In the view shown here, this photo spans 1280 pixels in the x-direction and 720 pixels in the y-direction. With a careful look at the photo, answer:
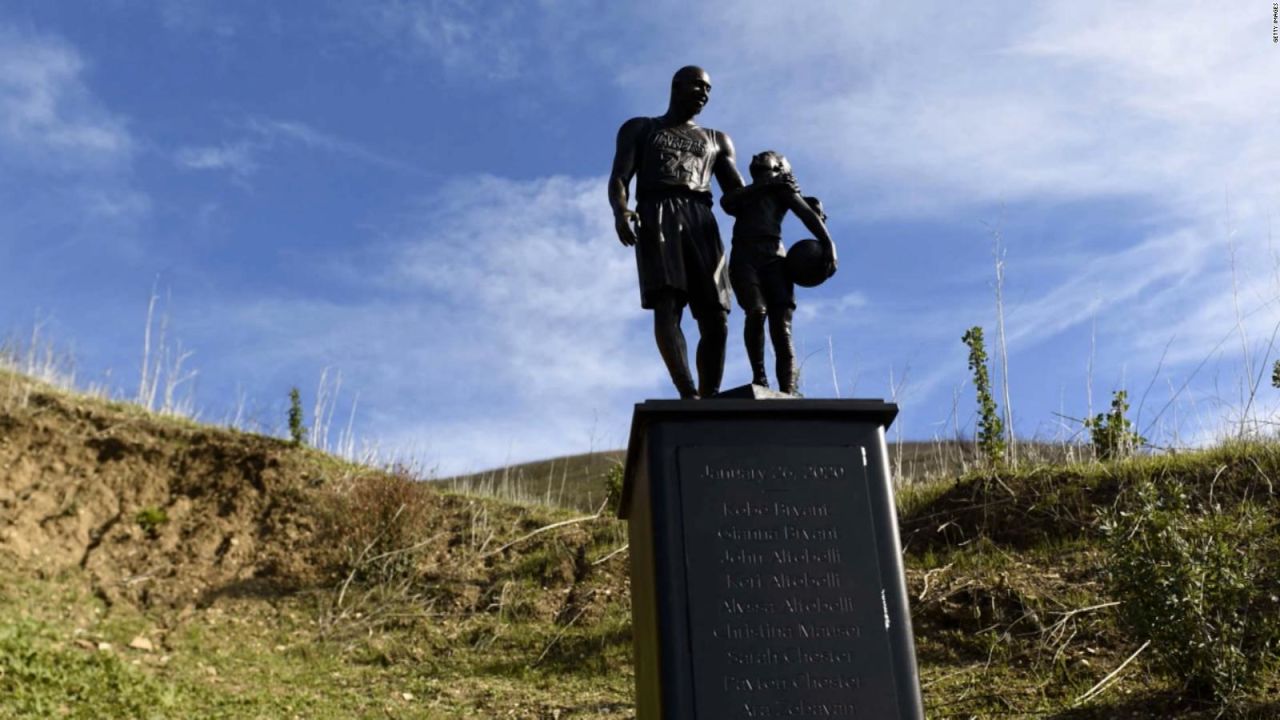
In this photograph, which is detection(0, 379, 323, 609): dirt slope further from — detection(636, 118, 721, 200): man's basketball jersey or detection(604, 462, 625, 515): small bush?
detection(636, 118, 721, 200): man's basketball jersey

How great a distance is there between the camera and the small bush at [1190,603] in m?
6.06

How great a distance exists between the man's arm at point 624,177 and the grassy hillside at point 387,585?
3643 millimetres

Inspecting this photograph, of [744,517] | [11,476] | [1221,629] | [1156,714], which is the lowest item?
[1156,714]

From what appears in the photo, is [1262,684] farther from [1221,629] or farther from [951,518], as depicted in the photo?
[951,518]

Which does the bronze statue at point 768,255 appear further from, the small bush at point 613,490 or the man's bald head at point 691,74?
the small bush at point 613,490

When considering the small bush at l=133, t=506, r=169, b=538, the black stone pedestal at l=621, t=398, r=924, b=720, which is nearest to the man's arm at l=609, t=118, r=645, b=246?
the black stone pedestal at l=621, t=398, r=924, b=720

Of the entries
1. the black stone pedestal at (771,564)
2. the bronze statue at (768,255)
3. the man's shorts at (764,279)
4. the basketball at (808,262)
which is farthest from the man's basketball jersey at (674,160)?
the black stone pedestal at (771,564)

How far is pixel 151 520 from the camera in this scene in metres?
11.7

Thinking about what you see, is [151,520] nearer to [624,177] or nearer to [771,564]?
[624,177]

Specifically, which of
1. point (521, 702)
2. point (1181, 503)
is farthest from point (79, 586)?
point (1181, 503)

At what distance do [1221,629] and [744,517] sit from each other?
3.41m

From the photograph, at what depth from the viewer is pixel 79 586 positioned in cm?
1026

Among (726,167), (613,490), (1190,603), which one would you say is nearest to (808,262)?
(726,167)

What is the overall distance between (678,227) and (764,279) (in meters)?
0.48
